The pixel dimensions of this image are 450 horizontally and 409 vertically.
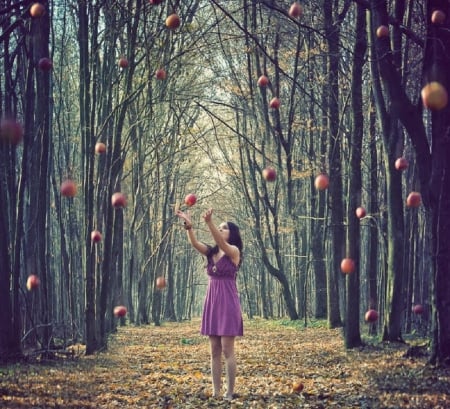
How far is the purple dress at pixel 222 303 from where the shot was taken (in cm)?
634

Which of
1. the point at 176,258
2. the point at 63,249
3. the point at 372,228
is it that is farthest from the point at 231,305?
the point at 176,258

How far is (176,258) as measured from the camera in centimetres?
3956

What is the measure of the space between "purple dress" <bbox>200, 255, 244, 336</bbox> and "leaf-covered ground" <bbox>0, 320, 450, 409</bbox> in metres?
0.74

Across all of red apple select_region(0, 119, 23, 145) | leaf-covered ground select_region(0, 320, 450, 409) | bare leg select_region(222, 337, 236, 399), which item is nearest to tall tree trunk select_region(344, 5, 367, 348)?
leaf-covered ground select_region(0, 320, 450, 409)

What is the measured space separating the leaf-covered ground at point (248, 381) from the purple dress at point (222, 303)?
74 cm

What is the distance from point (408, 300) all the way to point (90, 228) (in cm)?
706

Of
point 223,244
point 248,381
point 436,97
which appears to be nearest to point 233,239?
point 223,244

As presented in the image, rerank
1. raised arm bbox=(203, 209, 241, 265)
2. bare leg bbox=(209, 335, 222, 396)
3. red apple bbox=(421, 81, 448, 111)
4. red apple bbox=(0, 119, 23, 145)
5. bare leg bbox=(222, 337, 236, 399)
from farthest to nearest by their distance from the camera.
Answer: bare leg bbox=(209, 335, 222, 396) → bare leg bbox=(222, 337, 236, 399) → raised arm bbox=(203, 209, 241, 265) → red apple bbox=(0, 119, 23, 145) → red apple bbox=(421, 81, 448, 111)

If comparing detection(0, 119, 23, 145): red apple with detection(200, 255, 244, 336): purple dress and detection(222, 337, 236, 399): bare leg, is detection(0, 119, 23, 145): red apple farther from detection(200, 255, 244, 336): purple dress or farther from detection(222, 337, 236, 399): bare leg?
detection(222, 337, 236, 399): bare leg

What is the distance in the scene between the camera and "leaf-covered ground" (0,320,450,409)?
6133mm

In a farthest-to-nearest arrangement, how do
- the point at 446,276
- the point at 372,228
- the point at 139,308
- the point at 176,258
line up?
the point at 176,258 < the point at 139,308 < the point at 372,228 < the point at 446,276

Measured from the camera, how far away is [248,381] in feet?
25.9

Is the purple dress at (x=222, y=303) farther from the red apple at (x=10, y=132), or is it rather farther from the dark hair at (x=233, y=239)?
the red apple at (x=10, y=132)

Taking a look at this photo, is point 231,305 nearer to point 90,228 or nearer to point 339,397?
point 339,397
